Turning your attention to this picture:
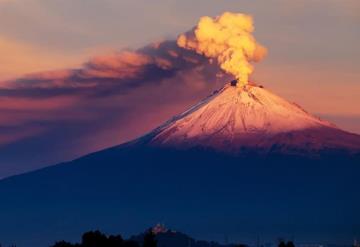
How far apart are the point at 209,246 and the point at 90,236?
9631 centimetres

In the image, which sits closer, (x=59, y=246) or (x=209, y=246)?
(x=59, y=246)

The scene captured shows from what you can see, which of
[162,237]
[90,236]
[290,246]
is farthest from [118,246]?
[162,237]

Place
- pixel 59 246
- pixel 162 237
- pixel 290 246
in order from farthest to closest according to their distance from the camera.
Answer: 1. pixel 162 237
2. pixel 59 246
3. pixel 290 246

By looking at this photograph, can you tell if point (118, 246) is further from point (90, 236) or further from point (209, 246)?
point (209, 246)

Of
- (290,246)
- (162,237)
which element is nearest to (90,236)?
(290,246)

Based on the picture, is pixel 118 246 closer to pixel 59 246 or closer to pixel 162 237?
pixel 59 246

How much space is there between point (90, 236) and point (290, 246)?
40.3ft

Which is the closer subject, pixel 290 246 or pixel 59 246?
pixel 290 246

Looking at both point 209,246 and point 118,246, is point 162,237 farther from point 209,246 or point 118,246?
point 118,246

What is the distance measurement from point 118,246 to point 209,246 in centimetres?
9719

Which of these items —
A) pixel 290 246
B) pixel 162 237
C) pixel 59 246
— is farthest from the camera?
pixel 162 237

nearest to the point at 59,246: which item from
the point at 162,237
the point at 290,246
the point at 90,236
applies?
the point at 90,236

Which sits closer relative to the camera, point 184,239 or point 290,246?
point 290,246

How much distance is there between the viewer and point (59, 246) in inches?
3570
